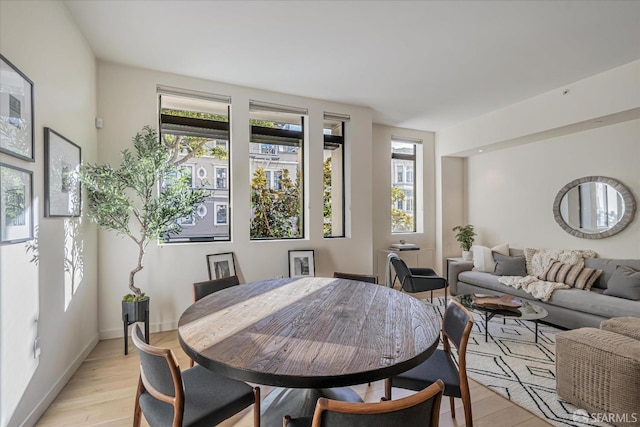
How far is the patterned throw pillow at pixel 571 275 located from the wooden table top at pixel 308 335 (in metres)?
2.88

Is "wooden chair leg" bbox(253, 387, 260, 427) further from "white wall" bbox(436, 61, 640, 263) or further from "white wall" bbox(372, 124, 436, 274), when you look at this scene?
"white wall" bbox(436, 61, 640, 263)

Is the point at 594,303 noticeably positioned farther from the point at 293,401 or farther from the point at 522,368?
the point at 293,401

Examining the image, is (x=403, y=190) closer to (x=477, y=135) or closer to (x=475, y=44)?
(x=477, y=135)

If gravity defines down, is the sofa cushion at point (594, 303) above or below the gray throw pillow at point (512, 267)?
below

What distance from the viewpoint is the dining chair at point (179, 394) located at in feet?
3.90

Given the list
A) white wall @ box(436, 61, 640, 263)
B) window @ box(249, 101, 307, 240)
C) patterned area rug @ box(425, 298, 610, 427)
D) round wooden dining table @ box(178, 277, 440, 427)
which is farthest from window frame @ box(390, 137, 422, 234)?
round wooden dining table @ box(178, 277, 440, 427)

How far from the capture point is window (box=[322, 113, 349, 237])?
4.49 metres

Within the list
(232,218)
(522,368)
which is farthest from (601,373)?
(232,218)

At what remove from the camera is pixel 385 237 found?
5254 millimetres

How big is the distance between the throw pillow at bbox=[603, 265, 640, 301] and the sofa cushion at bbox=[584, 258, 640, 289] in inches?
5.3

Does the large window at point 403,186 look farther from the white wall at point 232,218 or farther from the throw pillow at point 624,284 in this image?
the throw pillow at point 624,284

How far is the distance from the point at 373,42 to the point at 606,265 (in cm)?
365

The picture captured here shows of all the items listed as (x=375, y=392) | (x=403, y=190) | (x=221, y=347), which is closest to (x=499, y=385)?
(x=375, y=392)

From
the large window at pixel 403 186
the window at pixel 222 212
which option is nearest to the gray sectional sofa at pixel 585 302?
the large window at pixel 403 186
